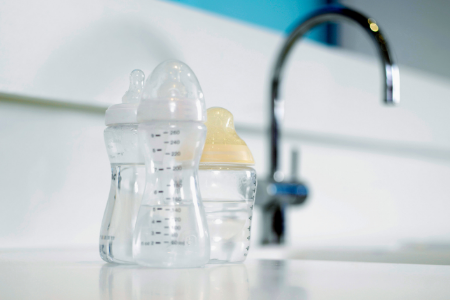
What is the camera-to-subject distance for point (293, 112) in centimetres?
117

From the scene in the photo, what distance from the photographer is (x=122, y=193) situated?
478 millimetres

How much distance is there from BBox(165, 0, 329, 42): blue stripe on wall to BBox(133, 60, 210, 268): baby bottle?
2.13 feet

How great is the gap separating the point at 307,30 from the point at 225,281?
28.4 inches

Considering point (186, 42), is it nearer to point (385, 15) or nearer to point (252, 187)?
point (252, 187)

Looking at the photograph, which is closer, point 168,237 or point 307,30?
point 168,237

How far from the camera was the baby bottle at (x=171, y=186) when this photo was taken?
0.41m

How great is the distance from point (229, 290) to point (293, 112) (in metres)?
0.88

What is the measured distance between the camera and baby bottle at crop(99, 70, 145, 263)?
0.46 m

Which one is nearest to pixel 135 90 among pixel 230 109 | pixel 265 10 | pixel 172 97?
pixel 172 97

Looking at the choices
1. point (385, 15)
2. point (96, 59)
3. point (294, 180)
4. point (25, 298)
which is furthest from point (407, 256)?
point (385, 15)

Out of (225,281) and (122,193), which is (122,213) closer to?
(122,193)

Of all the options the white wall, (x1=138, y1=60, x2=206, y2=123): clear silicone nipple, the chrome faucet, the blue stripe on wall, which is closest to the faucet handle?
the chrome faucet

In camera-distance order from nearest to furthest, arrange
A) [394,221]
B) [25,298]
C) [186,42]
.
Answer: [25,298]
[186,42]
[394,221]

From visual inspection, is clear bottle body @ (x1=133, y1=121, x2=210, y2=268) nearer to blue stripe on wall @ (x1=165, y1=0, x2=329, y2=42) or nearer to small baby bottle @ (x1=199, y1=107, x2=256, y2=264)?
small baby bottle @ (x1=199, y1=107, x2=256, y2=264)
